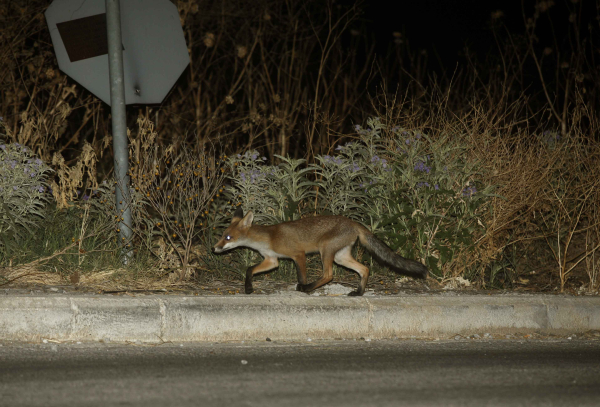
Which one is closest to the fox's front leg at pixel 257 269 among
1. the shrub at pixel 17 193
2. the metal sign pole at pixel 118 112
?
the metal sign pole at pixel 118 112

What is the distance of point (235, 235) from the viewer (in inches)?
263

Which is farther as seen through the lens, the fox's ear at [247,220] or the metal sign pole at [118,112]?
the metal sign pole at [118,112]

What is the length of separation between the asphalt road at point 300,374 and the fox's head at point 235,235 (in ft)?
4.51

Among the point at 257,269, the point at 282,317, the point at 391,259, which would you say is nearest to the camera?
the point at 282,317

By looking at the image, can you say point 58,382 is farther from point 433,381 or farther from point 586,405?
point 586,405

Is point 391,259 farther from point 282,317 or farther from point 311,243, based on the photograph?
point 282,317

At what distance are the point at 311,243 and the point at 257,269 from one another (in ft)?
2.04

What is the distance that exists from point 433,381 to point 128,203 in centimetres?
388

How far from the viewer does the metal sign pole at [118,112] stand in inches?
269

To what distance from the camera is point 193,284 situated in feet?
22.8

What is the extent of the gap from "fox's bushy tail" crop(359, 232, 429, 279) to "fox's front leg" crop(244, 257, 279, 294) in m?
0.95

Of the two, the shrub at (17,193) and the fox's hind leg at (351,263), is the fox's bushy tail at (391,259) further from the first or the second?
the shrub at (17,193)

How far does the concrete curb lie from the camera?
536cm

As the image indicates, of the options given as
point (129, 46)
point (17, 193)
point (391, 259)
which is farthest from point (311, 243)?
point (17, 193)
